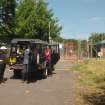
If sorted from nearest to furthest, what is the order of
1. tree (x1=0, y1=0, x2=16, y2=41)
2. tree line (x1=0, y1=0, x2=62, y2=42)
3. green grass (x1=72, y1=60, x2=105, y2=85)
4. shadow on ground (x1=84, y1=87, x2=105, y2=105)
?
shadow on ground (x1=84, y1=87, x2=105, y2=105) < green grass (x1=72, y1=60, x2=105, y2=85) < tree (x1=0, y1=0, x2=16, y2=41) < tree line (x1=0, y1=0, x2=62, y2=42)

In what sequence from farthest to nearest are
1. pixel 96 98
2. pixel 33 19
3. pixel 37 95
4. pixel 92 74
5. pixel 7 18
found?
pixel 33 19 < pixel 7 18 < pixel 92 74 < pixel 37 95 < pixel 96 98

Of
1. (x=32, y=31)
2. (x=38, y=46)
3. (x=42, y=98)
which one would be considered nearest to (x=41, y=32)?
(x=32, y=31)

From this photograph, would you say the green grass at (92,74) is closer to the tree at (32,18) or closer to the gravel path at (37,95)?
the gravel path at (37,95)

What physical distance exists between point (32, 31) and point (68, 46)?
16158 millimetres

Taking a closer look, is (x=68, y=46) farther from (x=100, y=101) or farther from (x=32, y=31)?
(x=100, y=101)

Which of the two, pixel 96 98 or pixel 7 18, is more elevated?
pixel 7 18

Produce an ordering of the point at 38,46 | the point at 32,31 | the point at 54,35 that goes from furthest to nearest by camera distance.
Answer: the point at 54,35 → the point at 32,31 → the point at 38,46

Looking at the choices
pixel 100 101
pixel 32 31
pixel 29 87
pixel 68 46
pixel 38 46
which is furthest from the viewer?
pixel 68 46

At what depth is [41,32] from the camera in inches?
2103

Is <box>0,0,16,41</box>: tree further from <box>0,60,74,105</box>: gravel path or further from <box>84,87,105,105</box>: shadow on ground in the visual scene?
<box>84,87,105,105</box>: shadow on ground

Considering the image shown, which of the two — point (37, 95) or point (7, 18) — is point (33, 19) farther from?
point (37, 95)

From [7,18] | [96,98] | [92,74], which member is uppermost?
[7,18]

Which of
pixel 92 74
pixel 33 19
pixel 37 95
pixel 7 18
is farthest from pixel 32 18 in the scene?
pixel 37 95

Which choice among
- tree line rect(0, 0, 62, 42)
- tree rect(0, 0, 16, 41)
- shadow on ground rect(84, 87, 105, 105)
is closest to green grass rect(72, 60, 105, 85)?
shadow on ground rect(84, 87, 105, 105)
